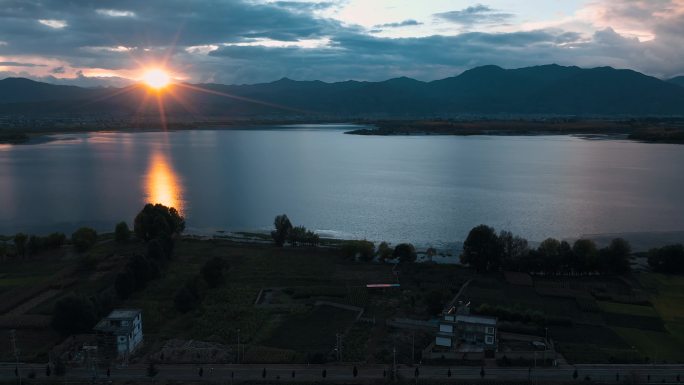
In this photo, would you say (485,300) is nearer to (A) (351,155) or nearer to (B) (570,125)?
(A) (351,155)

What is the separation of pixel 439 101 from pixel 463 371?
532ft

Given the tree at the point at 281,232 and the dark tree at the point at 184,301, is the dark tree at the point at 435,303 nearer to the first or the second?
the dark tree at the point at 184,301

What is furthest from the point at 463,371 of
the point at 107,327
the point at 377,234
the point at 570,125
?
the point at 570,125

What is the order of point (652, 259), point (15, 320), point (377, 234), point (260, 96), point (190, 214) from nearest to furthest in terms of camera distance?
1. point (15, 320)
2. point (652, 259)
3. point (377, 234)
4. point (190, 214)
5. point (260, 96)

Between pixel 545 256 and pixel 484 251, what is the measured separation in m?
1.67

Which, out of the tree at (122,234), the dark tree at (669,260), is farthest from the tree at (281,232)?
the dark tree at (669,260)

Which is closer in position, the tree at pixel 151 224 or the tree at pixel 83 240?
the tree at pixel 83 240

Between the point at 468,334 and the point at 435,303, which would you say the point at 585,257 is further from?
the point at 468,334

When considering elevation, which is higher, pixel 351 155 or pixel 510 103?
pixel 510 103

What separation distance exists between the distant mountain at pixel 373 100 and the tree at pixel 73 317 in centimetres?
12057

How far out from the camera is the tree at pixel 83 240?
1748 cm

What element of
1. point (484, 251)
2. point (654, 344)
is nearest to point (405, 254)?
point (484, 251)

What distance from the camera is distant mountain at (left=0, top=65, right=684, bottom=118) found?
436 feet

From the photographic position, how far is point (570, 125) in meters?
81.6
